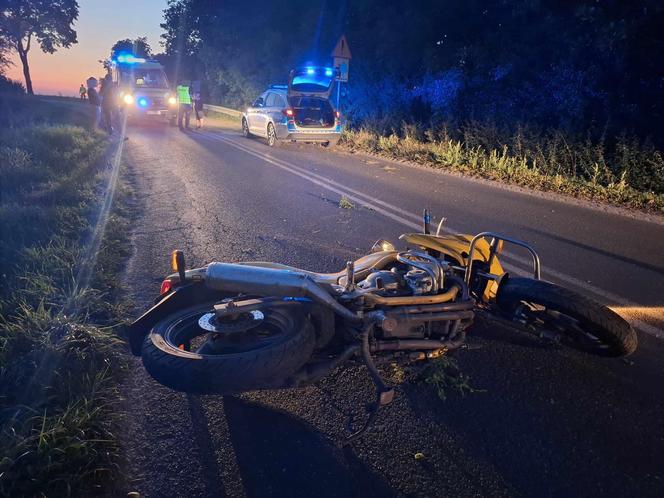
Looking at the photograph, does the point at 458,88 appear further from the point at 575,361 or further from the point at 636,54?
the point at 575,361

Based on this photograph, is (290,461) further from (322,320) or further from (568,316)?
(568,316)

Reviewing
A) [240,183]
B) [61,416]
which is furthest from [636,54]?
[61,416]

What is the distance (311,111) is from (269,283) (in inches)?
531

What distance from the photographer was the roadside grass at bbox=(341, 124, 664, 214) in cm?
893

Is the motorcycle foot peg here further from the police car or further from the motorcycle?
the police car

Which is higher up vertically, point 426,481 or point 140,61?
point 140,61

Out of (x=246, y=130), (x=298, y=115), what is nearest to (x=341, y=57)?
(x=298, y=115)

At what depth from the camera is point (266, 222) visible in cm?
666

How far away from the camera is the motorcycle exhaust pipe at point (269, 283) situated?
104 inches

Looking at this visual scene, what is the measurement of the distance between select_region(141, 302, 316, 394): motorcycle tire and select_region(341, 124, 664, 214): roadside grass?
26.0 feet

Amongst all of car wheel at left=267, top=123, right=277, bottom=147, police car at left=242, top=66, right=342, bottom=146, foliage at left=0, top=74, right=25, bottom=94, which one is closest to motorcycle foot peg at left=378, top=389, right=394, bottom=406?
police car at left=242, top=66, right=342, bottom=146

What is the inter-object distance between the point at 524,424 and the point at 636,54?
11.6m

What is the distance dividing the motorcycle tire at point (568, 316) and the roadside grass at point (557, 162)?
622 centimetres

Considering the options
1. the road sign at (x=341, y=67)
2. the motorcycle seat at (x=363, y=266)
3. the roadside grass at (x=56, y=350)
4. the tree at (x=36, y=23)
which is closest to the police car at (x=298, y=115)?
the road sign at (x=341, y=67)
